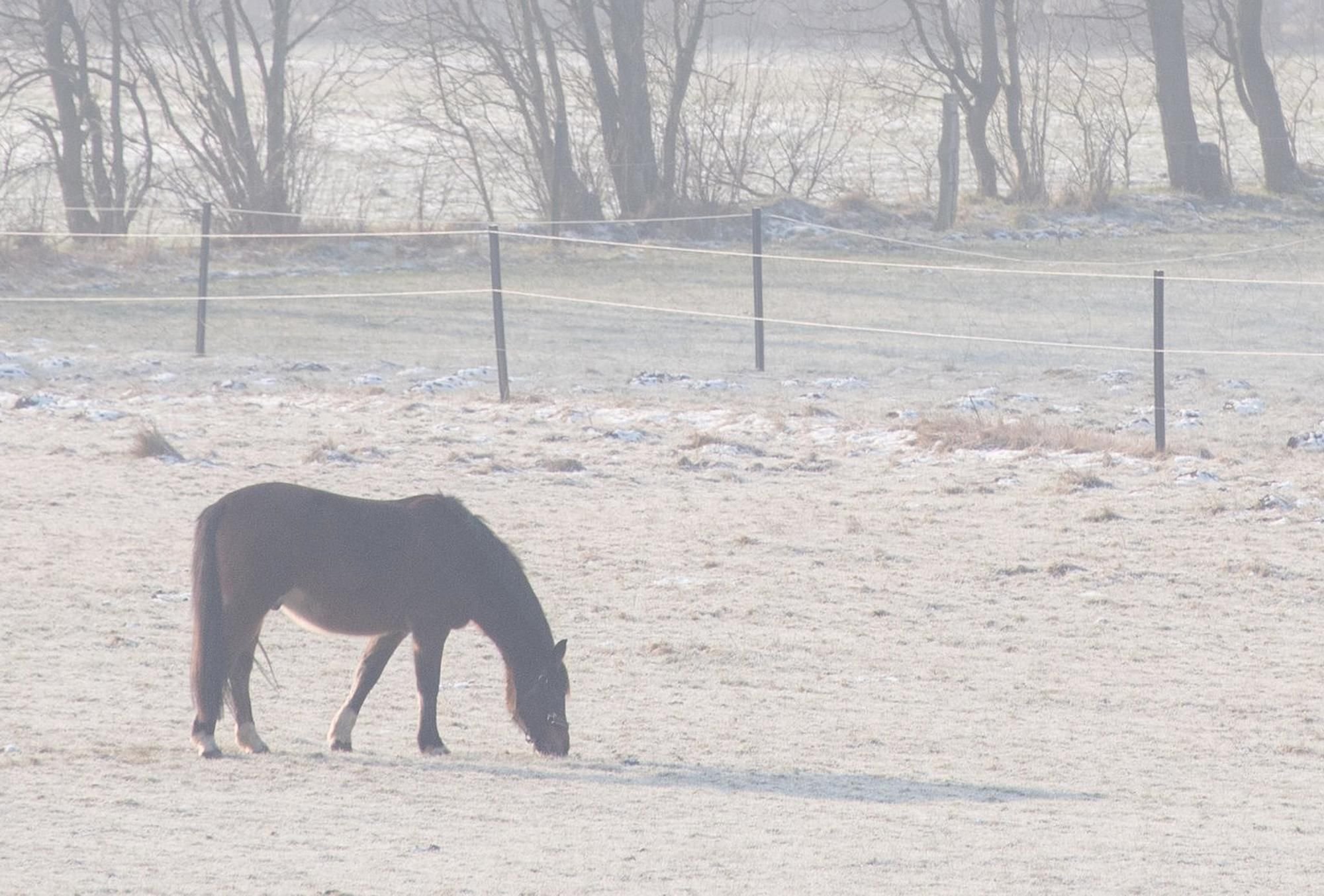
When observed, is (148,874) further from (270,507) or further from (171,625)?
(171,625)

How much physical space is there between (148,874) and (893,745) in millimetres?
2763

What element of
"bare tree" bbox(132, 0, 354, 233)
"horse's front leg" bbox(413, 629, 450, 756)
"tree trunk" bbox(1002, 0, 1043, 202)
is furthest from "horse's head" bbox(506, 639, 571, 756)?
"tree trunk" bbox(1002, 0, 1043, 202)

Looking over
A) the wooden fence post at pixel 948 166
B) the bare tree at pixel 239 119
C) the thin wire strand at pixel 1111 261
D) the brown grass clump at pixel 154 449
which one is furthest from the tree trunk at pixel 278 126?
the brown grass clump at pixel 154 449

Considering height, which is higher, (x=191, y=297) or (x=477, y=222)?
(x=477, y=222)

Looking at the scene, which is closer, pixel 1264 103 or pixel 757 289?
pixel 757 289

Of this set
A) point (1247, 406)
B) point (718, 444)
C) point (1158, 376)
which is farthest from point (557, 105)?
point (1158, 376)

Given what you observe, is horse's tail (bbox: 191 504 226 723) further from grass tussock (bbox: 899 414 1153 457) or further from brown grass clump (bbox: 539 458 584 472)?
grass tussock (bbox: 899 414 1153 457)

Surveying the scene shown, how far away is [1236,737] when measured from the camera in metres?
6.28

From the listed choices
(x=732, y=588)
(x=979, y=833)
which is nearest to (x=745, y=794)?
(x=979, y=833)

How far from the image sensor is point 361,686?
19.6 feet

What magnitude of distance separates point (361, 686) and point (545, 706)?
642 mm

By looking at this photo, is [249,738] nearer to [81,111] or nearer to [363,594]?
[363,594]

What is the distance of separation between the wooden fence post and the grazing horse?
1837 centimetres

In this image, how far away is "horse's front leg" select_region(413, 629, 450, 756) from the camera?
5.89 meters
